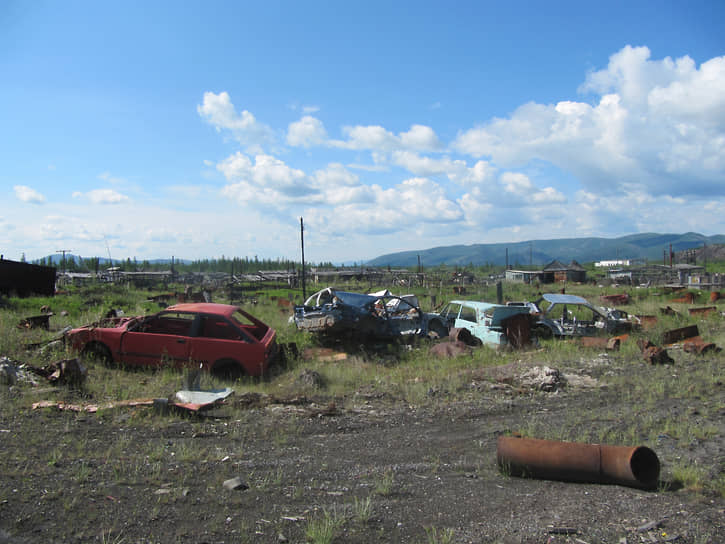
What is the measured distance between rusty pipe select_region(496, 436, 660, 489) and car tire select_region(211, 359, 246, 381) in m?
5.59

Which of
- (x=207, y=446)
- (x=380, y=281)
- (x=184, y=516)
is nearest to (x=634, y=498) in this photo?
(x=184, y=516)

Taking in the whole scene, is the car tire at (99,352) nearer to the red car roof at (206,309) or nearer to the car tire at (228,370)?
the red car roof at (206,309)

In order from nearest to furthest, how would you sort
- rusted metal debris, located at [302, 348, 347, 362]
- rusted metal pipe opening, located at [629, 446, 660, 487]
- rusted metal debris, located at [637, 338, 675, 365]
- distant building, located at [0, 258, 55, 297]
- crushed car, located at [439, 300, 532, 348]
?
1. rusted metal pipe opening, located at [629, 446, 660, 487]
2. rusted metal debris, located at [637, 338, 675, 365]
3. rusted metal debris, located at [302, 348, 347, 362]
4. crushed car, located at [439, 300, 532, 348]
5. distant building, located at [0, 258, 55, 297]

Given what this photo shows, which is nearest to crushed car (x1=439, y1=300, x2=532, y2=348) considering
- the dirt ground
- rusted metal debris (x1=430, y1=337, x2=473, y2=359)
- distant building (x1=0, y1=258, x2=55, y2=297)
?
rusted metal debris (x1=430, y1=337, x2=473, y2=359)

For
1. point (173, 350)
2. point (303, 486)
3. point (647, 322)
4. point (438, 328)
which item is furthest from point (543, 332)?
point (303, 486)

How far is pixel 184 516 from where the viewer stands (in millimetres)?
3609

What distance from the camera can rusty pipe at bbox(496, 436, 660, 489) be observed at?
4.48m

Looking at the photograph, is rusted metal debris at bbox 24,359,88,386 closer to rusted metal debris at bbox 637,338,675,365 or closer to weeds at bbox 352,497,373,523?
weeds at bbox 352,497,373,523

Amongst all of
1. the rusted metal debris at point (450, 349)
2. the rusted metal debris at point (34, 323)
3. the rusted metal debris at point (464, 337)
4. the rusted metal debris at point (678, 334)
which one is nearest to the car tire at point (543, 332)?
the rusted metal debris at point (464, 337)

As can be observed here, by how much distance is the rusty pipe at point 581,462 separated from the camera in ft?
14.7

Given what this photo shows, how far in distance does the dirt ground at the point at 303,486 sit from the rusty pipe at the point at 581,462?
0.34 ft

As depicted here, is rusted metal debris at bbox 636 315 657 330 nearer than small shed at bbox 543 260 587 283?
Yes

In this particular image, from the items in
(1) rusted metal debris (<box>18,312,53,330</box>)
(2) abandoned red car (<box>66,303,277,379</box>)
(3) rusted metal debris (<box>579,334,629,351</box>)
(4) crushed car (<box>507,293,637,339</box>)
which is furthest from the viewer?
(4) crushed car (<box>507,293,637,339</box>)

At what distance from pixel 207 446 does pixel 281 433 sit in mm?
1001
